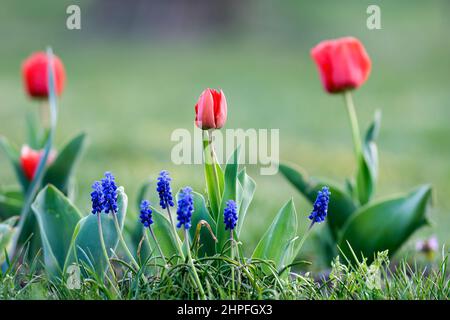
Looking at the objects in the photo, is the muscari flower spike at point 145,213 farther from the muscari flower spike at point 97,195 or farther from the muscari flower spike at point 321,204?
the muscari flower spike at point 321,204

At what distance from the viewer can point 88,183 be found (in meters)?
4.23

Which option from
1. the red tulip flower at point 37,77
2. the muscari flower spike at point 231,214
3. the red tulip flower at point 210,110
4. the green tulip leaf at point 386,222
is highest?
the red tulip flower at point 37,77

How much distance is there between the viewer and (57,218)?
213 cm

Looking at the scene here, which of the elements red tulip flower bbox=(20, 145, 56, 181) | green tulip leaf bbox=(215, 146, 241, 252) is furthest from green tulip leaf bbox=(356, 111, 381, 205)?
red tulip flower bbox=(20, 145, 56, 181)

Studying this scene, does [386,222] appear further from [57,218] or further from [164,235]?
[57,218]

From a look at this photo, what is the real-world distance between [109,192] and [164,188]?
0.12 metres

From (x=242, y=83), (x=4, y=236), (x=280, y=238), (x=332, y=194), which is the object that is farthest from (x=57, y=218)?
(x=242, y=83)

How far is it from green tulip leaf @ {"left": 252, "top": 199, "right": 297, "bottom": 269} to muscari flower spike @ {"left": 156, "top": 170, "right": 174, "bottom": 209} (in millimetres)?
266

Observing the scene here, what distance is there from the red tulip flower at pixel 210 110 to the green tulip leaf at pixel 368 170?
2.60 feet

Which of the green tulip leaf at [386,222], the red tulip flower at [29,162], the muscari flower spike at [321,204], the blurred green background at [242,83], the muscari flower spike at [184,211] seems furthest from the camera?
the blurred green background at [242,83]

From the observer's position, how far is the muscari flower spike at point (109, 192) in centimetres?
178

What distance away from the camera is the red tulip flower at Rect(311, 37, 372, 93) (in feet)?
8.42

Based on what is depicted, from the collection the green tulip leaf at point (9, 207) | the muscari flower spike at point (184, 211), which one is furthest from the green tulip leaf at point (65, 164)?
the muscari flower spike at point (184, 211)

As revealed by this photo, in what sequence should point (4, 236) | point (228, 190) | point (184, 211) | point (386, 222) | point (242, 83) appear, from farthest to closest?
1. point (242, 83)
2. point (386, 222)
3. point (4, 236)
4. point (228, 190)
5. point (184, 211)
